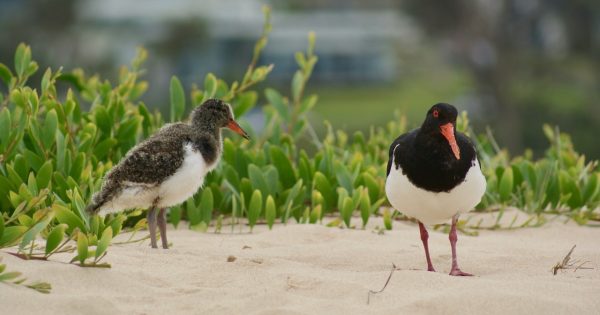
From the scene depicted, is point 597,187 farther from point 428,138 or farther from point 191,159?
point 191,159

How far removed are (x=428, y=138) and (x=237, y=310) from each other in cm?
163

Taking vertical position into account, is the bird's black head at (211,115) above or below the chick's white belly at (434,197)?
above

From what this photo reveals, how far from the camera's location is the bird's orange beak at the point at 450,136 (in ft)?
18.1

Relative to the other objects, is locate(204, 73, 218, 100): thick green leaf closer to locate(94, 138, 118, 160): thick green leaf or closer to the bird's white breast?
locate(94, 138, 118, 160): thick green leaf

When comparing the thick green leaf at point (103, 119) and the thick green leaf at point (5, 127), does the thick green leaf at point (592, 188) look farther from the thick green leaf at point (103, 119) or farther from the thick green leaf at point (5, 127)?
the thick green leaf at point (5, 127)

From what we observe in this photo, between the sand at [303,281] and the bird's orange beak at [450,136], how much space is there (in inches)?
25.8

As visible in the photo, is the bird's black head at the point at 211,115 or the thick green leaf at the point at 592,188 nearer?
the bird's black head at the point at 211,115

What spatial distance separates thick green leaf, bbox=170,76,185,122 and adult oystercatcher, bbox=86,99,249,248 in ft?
4.81

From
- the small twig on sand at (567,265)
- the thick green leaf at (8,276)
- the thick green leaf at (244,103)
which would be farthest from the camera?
the thick green leaf at (244,103)

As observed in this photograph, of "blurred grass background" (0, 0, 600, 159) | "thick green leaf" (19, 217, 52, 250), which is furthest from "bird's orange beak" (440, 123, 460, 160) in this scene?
"blurred grass background" (0, 0, 600, 159)

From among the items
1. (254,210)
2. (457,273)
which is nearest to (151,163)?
(254,210)

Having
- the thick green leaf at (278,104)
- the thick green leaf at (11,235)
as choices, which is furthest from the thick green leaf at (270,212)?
the thick green leaf at (11,235)

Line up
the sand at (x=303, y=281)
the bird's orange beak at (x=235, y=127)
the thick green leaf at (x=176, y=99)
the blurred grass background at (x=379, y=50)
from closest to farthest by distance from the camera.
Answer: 1. the sand at (x=303, y=281)
2. the bird's orange beak at (x=235, y=127)
3. the thick green leaf at (x=176, y=99)
4. the blurred grass background at (x=379, y=50)

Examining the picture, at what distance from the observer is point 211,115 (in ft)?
21.0
